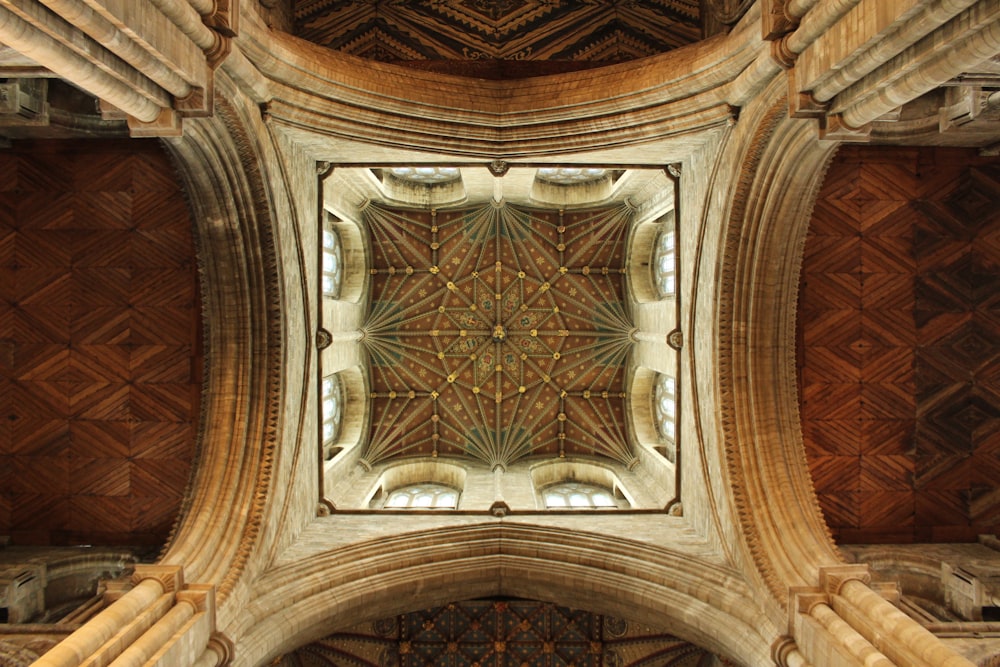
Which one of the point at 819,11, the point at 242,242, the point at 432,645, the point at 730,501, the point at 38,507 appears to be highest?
the point at 819,11

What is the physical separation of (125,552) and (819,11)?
1023 cm

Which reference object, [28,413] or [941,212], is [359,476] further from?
[941,212]

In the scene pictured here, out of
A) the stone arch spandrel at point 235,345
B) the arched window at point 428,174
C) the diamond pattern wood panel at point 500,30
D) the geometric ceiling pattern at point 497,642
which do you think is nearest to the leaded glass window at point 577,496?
the geometric ceiling pattern at point 497,642

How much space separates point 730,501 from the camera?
28.0ft

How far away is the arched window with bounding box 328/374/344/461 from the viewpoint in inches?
494

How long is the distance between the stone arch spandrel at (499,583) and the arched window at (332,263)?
505 cm

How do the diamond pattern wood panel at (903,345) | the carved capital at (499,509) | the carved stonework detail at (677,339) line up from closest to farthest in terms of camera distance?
the diamond pattern wood panel at (903,345), the carved capital at (499,509), the carved stonework detail at (677,339)

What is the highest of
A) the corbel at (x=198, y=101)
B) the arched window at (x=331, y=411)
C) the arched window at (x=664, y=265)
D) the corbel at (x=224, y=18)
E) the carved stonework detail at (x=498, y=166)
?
the arched window at (x=664, y=265)

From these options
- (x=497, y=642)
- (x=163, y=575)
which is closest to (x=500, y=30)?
(x=163, y=575)

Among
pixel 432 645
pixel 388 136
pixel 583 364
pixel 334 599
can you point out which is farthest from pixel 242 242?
pixel 583 364

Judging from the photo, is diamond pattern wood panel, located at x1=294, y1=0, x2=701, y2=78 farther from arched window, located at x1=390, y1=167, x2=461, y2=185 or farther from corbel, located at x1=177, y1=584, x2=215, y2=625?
corbel, located at x1=177, y1=584, x2=215, y2=625

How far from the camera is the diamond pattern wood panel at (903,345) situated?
31.0 ft

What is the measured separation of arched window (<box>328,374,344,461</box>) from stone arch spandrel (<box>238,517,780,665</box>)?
3337mm

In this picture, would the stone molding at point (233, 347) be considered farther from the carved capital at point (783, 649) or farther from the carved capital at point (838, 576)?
the carved capital at point (838, 576)
